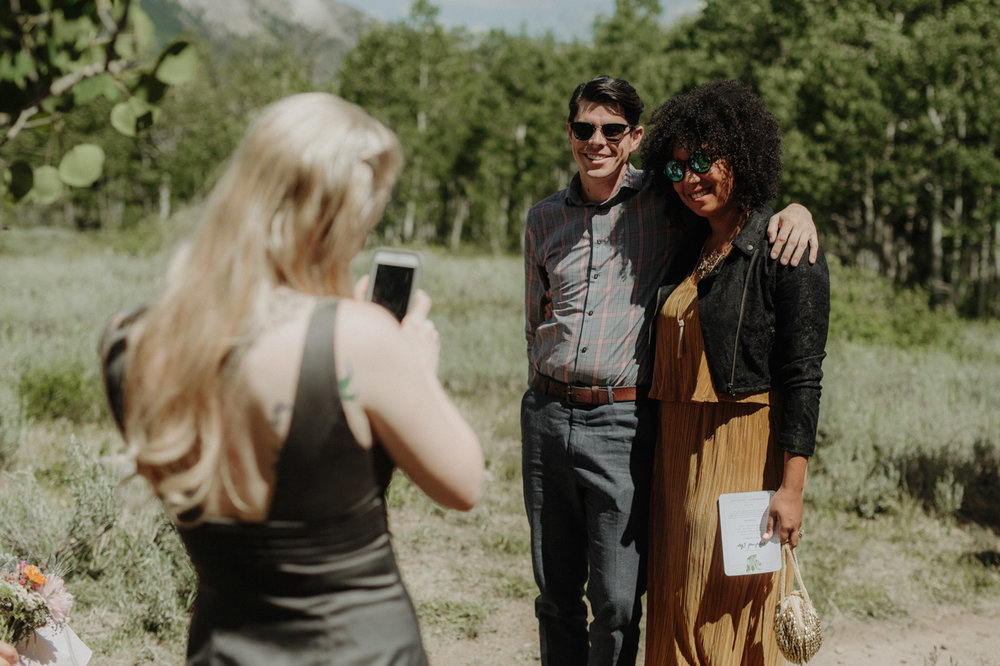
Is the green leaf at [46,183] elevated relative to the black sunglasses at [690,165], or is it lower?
lower

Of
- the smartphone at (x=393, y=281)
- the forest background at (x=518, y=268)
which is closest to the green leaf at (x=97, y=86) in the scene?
the forest background at (x=518, y=268)

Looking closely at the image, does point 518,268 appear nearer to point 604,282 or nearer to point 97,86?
point 604,282

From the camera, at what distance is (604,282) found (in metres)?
2.84

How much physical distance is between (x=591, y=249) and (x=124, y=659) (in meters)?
2.78

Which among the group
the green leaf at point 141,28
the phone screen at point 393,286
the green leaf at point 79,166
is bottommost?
the phone screen at point 393,286

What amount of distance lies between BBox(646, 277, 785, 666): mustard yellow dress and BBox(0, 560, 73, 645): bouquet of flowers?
1.99 metres

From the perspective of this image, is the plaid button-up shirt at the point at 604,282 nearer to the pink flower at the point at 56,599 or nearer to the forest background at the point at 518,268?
the forest background at the point at 518,268

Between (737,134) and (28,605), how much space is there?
267 cm

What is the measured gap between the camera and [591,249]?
2891mm

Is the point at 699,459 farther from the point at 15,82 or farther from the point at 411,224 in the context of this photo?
the point at 411,224

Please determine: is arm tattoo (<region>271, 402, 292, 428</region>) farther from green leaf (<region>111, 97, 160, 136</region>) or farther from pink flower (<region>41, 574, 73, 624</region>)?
pink flower (<region>41, 574, 73, 624</region>)

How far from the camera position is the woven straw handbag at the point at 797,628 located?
2303 mm

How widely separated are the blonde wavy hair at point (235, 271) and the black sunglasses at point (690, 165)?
1.48 m

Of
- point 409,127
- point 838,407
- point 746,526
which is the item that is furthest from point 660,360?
point 409,127
